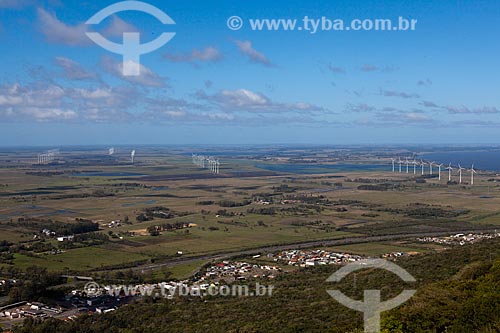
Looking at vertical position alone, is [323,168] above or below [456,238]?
above

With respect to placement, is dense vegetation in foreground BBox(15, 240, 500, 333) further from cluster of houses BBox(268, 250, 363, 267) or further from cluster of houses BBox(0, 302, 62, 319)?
cluster of houses BBox(268, 250, 363, 267)

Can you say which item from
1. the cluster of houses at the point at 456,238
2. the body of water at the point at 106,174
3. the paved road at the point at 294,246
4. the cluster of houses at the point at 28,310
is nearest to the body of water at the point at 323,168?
the body of water at the point at 106,174

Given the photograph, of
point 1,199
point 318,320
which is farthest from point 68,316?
point 1,199

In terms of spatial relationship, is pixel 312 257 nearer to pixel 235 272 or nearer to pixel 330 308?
pixel 235 272

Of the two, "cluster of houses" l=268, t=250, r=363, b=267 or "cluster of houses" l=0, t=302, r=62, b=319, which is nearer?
"cluster of houses" l=0, t=302, r=62, b=319

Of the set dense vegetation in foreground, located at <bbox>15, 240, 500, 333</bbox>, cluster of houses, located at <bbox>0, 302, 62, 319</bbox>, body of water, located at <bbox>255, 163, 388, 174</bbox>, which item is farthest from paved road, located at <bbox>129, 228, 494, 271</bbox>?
body of water, located at <bbox>255, 163, 388, 174</bbox>

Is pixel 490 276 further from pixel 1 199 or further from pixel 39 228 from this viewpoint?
pixel 1 199

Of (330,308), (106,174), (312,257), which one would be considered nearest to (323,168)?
(106,174)
